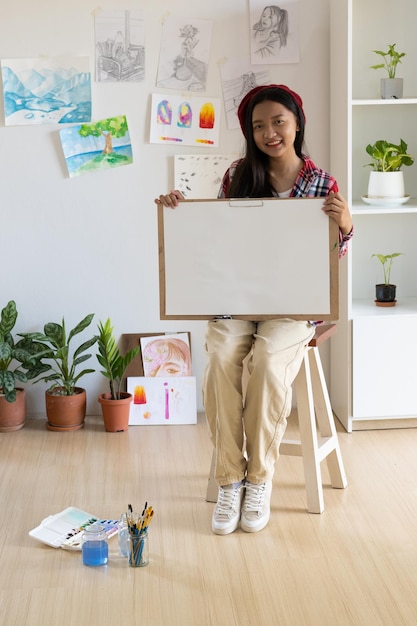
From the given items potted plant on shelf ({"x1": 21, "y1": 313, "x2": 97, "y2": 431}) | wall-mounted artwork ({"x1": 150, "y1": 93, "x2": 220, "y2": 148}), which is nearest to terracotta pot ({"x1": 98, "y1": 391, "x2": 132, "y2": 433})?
potted plant on shelf ({"x1": 21, "y1": 313, "x2": 97, "y2": 431})

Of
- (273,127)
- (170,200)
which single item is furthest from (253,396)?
(273,127)

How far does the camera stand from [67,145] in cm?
357

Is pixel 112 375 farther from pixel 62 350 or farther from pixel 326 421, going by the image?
pixel 326 421

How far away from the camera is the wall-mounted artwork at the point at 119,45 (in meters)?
3.52

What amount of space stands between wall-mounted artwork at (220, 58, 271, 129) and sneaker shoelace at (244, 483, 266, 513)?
162cm

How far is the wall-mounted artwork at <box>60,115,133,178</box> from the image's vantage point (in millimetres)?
3572

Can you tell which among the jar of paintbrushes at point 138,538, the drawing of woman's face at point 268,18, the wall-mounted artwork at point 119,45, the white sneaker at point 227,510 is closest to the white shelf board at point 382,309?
the white sneaker at point 227,510

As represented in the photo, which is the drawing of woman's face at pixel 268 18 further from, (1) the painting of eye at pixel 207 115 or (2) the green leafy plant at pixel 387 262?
(2) the green leafy plant at pixel 387 262

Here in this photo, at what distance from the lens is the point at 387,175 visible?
3461mm

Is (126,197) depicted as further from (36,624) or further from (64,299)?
(36,624)

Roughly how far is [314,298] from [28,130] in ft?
5.03

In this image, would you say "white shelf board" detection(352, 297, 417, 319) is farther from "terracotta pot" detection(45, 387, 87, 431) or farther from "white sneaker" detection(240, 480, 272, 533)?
"terracotta pot" detection(45, 387, 87, 431)

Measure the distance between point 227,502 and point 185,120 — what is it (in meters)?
1.65

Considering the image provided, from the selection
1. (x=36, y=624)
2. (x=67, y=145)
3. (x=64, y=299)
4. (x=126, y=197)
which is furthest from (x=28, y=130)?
(x=36, y=624)
